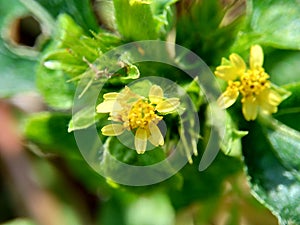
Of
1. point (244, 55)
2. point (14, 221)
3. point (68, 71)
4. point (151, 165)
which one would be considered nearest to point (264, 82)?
point (244, 55)

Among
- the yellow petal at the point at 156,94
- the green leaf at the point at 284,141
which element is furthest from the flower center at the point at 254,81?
the yellow petal at the point at 156,94

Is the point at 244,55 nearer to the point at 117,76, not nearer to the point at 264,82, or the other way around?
the point at 264,82

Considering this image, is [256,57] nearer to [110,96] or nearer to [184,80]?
[184,80]

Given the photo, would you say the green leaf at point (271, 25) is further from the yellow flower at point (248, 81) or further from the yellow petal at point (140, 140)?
the yellow petal at point (140, 140)

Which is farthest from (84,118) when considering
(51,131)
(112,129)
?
(51,131)

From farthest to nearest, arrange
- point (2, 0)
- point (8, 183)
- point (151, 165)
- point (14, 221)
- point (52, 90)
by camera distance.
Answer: point (8, 183) → point (14, 221) → point (2, 0) → point (52, 90) → point (151, 165)
